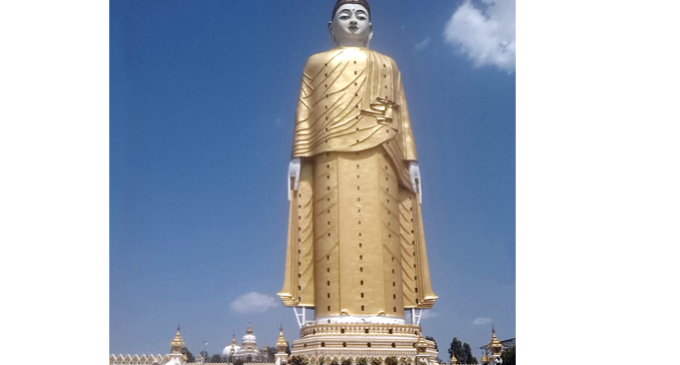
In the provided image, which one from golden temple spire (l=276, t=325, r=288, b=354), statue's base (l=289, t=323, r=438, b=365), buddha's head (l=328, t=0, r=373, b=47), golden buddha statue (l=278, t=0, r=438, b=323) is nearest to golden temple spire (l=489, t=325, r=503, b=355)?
statue's base (l=289, t=323, r=438, b=365)

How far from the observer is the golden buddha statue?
17.2m

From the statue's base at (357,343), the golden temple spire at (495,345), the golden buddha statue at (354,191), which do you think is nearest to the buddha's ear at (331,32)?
the golden buddha statue at (354,191)

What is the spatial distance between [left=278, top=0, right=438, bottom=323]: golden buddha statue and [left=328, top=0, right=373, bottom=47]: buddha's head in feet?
0.10

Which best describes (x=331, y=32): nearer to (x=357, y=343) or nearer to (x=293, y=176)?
(x=293, y=176)

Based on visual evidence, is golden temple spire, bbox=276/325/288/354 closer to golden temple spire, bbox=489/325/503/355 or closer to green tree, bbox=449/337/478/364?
golden temple spire, bbox=489/325/503/355

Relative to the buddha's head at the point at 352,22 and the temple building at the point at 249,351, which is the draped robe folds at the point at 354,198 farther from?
the temple building at the point at 249,351

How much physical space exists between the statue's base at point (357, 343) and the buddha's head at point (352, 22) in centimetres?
894

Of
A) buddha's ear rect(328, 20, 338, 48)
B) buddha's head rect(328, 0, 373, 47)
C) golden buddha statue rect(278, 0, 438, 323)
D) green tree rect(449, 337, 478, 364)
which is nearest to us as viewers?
golden buddha statue rect(278, 0, 438, 323)

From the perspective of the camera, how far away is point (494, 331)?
1534 centimetres

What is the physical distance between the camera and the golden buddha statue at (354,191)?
17219 millimetres

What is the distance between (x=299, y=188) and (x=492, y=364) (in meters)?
7.48

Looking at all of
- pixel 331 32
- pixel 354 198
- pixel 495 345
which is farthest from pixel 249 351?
pixel 331 32
